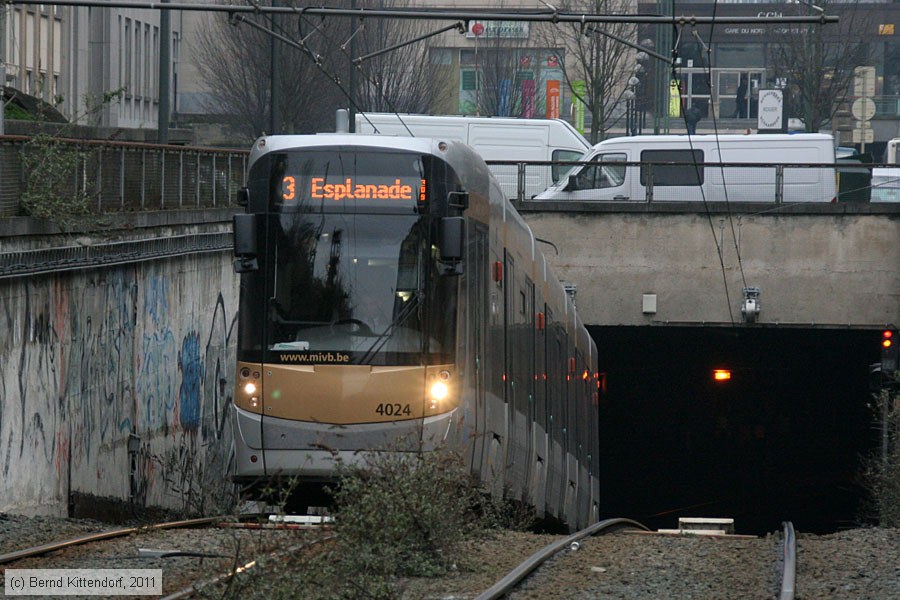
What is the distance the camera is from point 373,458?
1101 cm

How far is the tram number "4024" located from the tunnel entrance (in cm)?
2809

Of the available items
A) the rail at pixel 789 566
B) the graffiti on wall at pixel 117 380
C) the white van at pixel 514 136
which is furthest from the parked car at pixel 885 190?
the rail at pixel 789 566

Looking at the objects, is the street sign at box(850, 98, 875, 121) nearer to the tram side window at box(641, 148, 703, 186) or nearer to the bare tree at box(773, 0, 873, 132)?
the bare tree at box(773, 0, 873, 132)

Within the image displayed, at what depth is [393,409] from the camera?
Answer: 511 inches

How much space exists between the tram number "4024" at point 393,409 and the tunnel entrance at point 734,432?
28.1m

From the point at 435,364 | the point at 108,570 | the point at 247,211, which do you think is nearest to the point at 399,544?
the point at 108,570

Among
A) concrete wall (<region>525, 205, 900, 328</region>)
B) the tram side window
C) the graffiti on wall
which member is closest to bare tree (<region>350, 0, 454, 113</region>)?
the tram side window

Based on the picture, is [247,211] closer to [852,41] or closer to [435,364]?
[435,364]

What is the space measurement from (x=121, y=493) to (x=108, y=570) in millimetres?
7242

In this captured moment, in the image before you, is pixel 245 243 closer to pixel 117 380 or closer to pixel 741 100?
pixel 117 380

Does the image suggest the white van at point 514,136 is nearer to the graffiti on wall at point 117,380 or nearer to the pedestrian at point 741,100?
the graffiti on wall at point 117,380

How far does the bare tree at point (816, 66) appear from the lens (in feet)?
174

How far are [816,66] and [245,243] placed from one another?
42859 mm

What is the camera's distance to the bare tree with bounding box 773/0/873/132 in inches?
2092
